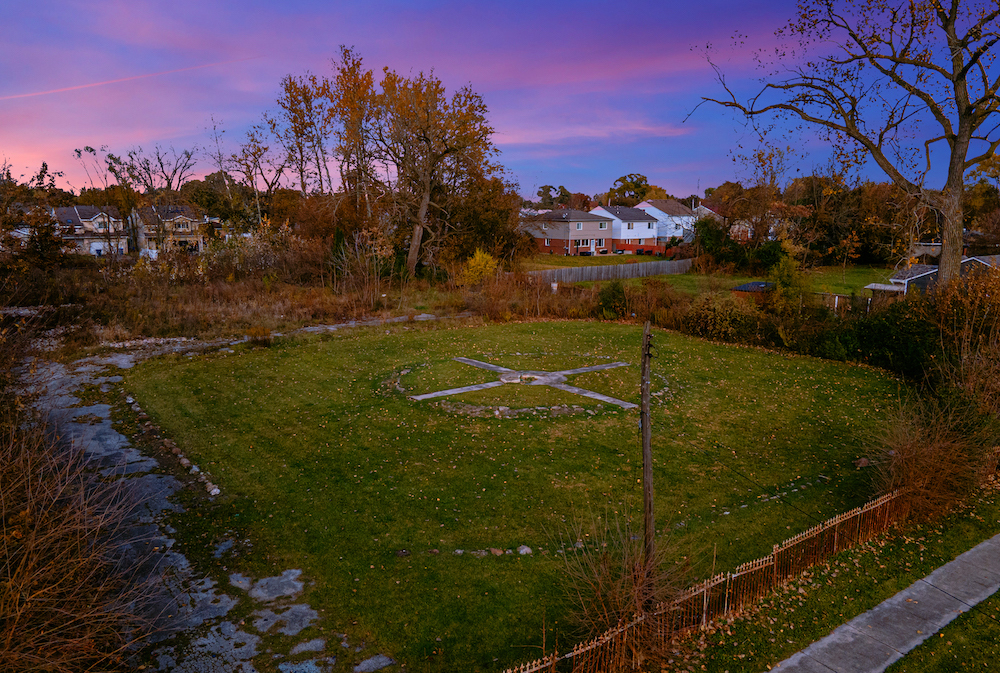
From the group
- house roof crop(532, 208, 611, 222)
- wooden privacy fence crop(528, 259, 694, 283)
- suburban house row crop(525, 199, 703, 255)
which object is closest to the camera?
wooden privacy fence crop(528, 259, 694, 283)

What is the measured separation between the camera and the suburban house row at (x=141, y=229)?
2771cm

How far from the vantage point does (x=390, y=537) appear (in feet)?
23.0

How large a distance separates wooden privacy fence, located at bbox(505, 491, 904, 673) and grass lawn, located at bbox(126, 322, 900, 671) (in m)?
0.55

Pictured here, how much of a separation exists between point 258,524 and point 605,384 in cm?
828

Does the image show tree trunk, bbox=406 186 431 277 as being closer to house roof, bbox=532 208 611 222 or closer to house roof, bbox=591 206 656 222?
house roof, bbox=532 208 611 222

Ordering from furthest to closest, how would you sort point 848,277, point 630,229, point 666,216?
point 666,216, point 630,229, point 848,277

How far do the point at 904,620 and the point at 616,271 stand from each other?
3520 centimetres

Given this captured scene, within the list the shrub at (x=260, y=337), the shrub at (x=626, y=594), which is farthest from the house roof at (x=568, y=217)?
the shrub at (x=626, y=594)

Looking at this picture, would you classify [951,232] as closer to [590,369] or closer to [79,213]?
[590,369]

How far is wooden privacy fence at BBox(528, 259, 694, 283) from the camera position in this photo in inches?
1444

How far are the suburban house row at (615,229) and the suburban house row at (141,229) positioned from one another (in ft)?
101

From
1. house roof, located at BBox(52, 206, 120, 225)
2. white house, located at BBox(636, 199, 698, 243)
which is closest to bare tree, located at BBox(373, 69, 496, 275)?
house roof, located at BBox(52, 206, 120, 225)

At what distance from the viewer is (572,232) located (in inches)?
2370

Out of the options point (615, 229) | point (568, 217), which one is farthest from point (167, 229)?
point (615, 229)
